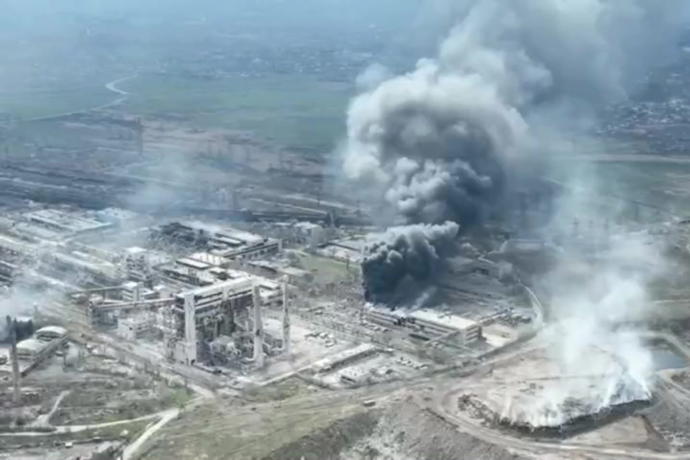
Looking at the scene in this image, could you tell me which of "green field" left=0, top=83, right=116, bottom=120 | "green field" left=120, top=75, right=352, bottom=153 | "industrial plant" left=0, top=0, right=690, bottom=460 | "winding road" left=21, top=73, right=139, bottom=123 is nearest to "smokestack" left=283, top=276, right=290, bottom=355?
"industrial plant" left=0, top=0, right=690, bottom=460

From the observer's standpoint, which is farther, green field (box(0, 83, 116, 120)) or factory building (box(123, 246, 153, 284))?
green field (box(0, 83, 116, 120))

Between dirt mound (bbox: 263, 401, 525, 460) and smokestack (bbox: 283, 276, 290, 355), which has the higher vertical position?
smokestack (bbox: 283, 276, 290, 355)

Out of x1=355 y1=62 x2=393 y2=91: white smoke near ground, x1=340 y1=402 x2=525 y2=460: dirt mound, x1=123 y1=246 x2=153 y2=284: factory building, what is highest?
x1=355 y1=62 x2=393 y2=91: white smoke near ground

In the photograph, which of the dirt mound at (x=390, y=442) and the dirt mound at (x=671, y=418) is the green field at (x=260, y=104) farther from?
the dirt mound at (x=390, y=442)

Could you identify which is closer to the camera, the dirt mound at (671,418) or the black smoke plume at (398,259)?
the dirt mound at (671,418)

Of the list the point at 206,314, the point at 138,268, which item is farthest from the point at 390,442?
the point at 138,268

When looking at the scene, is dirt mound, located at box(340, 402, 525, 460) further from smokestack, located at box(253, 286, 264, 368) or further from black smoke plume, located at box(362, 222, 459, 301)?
black smoke plume, located at box(362, 222, 459, 301)

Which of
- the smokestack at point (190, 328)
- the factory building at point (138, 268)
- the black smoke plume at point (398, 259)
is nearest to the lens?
the smokestack at point (190, 328)

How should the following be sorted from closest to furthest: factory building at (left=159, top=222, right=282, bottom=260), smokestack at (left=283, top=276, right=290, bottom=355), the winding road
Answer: smokestack at (left=283, top=276, right=290, bottom=355) → factory building at (left=159, top=222, right=282, bottom=260) → the winding road

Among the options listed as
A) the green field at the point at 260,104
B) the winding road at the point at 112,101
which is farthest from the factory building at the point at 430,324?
the winding road at the point at 112,101
